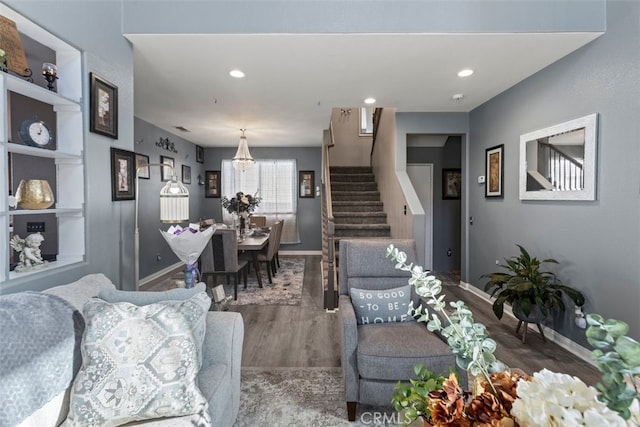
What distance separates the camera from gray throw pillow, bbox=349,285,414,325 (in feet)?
6.73

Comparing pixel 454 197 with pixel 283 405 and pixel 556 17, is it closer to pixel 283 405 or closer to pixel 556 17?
pixel 556 17

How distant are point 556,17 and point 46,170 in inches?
146

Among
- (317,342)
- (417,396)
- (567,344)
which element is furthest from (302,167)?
(417,396)

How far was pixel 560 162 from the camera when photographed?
2.72 m

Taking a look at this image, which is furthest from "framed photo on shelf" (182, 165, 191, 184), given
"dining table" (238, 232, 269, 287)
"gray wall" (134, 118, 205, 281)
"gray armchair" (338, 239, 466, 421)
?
"gray armchair" (338, 239, 466, 421)

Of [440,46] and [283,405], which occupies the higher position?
[440,46]

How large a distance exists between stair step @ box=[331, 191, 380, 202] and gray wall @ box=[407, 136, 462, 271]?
876 mm

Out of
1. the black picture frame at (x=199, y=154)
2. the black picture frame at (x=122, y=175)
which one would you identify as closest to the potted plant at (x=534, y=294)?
the black picture frame at (x=122, y=175)

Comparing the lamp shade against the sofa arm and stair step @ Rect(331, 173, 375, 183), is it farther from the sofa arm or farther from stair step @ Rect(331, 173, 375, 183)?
stair step @ Rect(331, 173, 375, 183)

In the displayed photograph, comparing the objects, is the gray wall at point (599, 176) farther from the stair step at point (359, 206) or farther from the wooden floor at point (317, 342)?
the stair step at point (359, 206)

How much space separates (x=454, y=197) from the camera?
18.1 ft

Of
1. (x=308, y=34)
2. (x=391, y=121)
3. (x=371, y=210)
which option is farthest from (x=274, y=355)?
(x=391, y=121)

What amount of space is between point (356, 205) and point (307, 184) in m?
2.09

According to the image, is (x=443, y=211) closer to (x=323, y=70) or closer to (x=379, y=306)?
(x=323, y=70)
